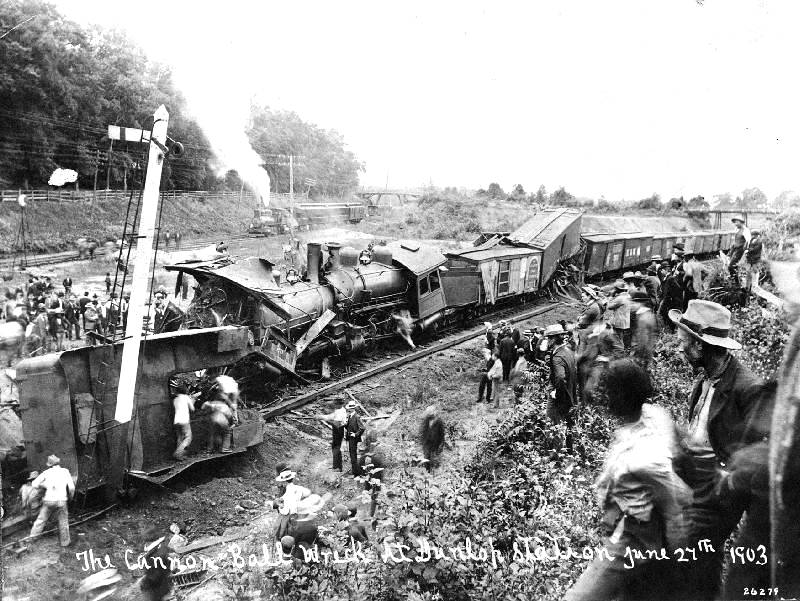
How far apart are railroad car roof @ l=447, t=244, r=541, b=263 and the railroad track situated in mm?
1681

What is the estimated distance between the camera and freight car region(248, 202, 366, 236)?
1864cm

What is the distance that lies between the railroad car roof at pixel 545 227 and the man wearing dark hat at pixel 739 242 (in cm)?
865

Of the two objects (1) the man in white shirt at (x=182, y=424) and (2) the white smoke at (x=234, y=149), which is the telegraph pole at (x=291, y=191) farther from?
(1) the man in white shirt at (x=182, y=424)

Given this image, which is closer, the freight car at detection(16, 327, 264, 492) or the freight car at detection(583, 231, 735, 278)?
the freight car at detection(16, 327, 264, 492)

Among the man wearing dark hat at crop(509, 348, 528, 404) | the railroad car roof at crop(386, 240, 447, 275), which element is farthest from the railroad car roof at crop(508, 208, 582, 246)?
the man wearing dark hat at crop(509, 348, 528, 404)

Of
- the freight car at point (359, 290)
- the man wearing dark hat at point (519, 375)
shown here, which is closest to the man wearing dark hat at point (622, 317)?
the man wearing dark hat at point (519, 375)

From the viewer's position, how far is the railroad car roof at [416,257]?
12.7 metres

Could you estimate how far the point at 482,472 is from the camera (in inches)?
238

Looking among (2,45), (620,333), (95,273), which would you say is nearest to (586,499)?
(620,333)

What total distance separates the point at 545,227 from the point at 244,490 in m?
13.8

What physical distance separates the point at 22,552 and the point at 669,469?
5735mm

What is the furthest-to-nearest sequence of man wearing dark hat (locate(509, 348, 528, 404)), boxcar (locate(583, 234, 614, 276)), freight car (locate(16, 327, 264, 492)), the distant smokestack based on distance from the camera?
boxcar (locate(583, 234, 614, 276)) → the distant smokestack → man wearing dark hat (locate(509, 348, 528, 404)) → freight car (locate(16, 327, 264, 492))

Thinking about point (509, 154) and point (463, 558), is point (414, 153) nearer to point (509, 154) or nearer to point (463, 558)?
point (509, 154)

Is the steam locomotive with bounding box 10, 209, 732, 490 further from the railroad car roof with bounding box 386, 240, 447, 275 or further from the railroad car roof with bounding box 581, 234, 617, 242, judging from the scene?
the railroad car roof with bounding box 581, 234, 617, 242
